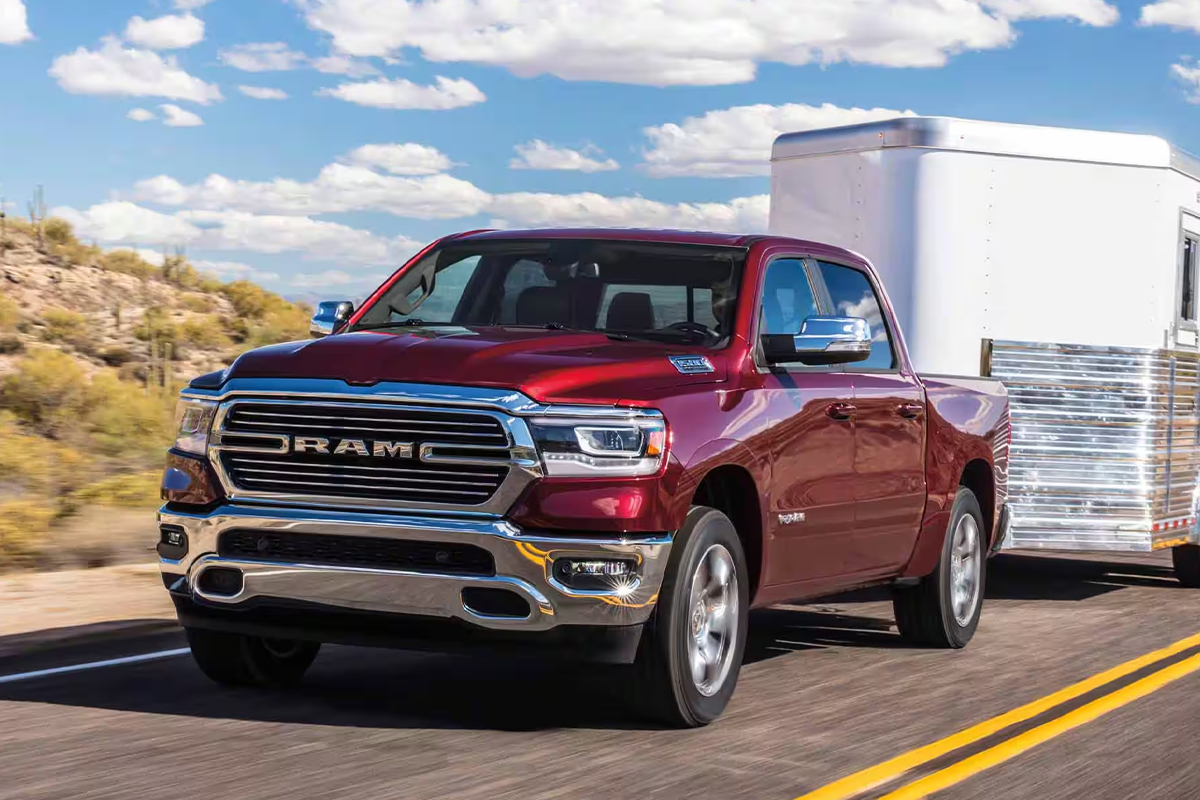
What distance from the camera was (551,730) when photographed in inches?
273

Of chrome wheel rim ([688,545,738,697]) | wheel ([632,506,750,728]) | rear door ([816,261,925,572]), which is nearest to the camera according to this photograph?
wheel ([632,506,750,728])

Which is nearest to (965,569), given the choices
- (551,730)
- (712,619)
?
(712,619)

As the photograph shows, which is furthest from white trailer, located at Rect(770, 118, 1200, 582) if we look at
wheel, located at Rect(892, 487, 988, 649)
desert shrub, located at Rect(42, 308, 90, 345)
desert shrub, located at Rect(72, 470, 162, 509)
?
desert shrub, located at Rect(42, 308, 90, 345)

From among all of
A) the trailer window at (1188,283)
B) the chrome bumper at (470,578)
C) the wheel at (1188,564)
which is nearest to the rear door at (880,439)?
the chrome bumper at (470,578)

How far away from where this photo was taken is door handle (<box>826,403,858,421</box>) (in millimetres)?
8164

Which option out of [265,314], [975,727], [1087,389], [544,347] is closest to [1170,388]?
[1087,389]

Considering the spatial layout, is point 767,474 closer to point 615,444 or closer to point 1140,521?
point 615,444

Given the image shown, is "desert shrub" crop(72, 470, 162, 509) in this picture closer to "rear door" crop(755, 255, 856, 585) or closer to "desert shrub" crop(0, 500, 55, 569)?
"desert shrub" crop(0, 500, 55, 569)

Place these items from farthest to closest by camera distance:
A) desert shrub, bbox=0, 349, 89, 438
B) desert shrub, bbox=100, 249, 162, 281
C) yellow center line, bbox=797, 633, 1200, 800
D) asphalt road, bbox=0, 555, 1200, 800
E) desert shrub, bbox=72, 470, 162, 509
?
desert shrub, bbox=100, 249, 162, 281 → desert shrub, bbox=0, 349, 89, 438 → desert shrub, bbox=72, 470, 162, 509 → yellow center line, bbox=797, 633, 1200, 800 → asphalt road, bbox=0, 555, 1200, 800

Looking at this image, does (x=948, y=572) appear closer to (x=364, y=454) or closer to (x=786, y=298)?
(x=786, y=298)

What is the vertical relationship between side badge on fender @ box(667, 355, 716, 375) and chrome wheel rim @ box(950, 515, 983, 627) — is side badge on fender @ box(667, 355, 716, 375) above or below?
above

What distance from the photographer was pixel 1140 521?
12.2 m

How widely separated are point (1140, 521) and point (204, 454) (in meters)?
7.45

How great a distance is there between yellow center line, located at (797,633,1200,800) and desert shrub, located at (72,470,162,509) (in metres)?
9.42
